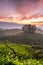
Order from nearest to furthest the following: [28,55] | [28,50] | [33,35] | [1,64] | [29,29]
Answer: [1,64] → [28,55] → [28,50] → [33,35] → [29,29]

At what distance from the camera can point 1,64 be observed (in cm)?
2386

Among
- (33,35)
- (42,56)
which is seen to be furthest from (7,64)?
(33,35)

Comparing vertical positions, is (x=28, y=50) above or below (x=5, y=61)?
below

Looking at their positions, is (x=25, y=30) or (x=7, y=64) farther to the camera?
(x=25, y=30)

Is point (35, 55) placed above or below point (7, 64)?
below

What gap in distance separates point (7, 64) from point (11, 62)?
0.70 m

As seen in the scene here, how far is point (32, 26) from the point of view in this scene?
139625mm

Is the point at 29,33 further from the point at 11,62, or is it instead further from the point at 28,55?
the point at 11,62

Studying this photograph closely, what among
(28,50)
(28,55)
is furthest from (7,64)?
(28,50)

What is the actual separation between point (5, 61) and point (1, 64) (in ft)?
2.86

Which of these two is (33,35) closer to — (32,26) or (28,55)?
(32,26)

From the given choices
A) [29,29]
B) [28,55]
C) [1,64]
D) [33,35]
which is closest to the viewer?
[1,64]

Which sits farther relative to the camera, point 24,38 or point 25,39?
point 24,38

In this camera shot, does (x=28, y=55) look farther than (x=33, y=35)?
No
